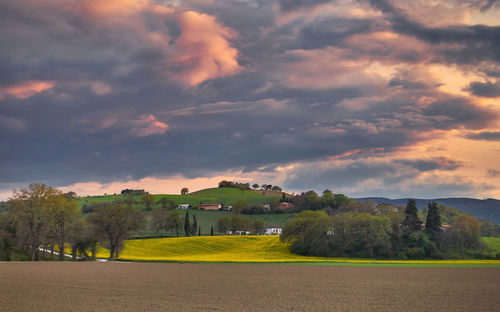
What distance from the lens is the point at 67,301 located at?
32.1 metres

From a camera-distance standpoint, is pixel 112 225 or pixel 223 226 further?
pixel 223 226

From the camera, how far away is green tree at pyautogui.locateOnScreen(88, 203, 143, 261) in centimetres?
8981

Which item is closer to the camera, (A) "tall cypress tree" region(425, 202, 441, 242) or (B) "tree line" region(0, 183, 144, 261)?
(B) "tree line" region(0, 183, 144, 261)

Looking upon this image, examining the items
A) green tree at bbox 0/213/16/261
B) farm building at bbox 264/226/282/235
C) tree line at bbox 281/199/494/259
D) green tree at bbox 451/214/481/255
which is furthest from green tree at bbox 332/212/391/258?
farm building at bbox 264/226/282/235

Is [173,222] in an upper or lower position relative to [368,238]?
upper

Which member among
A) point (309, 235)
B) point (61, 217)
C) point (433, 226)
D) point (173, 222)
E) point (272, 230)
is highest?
point (61, 217)

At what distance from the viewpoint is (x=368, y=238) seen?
11112cm

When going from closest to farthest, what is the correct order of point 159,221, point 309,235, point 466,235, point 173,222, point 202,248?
1. point 309,235
2. point 202,248
3. point 466,235
4. point 159,221
5. point 173,222

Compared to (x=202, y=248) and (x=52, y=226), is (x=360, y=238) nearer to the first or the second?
(x=202, y=248)

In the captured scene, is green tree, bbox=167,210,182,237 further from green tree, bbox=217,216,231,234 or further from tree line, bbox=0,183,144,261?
tree line, bbox=0,183,144,261

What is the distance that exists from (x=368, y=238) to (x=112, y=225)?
2433 inches

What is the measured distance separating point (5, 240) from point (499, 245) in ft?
436

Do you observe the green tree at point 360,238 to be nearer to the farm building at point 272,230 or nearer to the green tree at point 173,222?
the green tree at point 173,222

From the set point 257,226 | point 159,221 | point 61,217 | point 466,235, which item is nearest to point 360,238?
point 466,235
